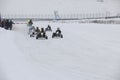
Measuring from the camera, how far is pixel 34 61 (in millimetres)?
13602

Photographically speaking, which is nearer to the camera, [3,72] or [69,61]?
[3,72]

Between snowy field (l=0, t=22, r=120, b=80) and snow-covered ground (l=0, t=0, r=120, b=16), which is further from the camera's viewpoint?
snow-covered ground (l=0, t=0, r=120, b=16)

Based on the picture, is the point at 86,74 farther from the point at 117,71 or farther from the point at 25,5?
the point at 25,5

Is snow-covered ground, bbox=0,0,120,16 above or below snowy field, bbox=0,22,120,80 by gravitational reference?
above

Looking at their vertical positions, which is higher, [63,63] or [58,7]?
[58,7]

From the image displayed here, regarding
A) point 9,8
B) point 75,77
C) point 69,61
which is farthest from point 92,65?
point 9,8

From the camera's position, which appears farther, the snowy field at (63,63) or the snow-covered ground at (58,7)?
the snow-covered ground at (58,7)

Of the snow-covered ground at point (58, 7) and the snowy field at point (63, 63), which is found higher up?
the snow-covered ground at point (58, 7)

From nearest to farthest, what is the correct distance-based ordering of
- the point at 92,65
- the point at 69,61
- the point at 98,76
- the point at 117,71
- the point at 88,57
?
the point at 98,76 < the point at 117,71 < the point at 92,65 < the point at 69,61 < the point at 88,57

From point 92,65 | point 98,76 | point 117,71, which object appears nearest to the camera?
point 98,76

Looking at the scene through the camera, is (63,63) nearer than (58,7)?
Yes

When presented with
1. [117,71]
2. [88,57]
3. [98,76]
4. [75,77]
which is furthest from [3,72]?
[88,57]

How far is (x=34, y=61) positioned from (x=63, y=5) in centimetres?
7234

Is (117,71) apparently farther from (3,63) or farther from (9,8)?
(9,8)
